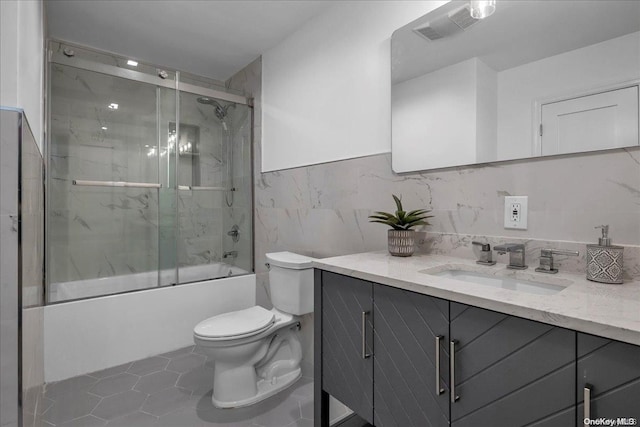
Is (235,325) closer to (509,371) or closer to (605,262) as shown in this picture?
(509,371)

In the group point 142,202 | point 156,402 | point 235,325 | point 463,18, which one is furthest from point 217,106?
point 156,402

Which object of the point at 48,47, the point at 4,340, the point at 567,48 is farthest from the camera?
the point at 48,47

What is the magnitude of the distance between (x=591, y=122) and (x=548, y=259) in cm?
49

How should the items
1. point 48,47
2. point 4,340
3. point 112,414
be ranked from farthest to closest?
point 48,47
point 112,414
point 4,340

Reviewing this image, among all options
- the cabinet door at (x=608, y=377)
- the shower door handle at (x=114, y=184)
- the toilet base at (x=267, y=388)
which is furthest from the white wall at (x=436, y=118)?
the shower door handle at (x=114, y=184)

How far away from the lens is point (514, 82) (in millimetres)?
1235

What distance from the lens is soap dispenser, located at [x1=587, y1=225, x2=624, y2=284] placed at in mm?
929

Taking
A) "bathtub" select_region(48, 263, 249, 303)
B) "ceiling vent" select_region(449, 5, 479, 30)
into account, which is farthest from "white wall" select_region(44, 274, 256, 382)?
"ceiling vent" select_region(449, 5, 479, 30)

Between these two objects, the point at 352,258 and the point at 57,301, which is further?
the point at 57,301

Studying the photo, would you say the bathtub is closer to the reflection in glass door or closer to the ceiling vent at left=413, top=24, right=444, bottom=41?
the reflection in glass door

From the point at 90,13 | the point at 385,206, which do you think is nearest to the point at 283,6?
the point at 90,13

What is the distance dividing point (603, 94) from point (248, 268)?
8.38ft

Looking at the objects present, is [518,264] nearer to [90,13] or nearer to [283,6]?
[283,6]

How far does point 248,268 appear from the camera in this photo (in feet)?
9.33
